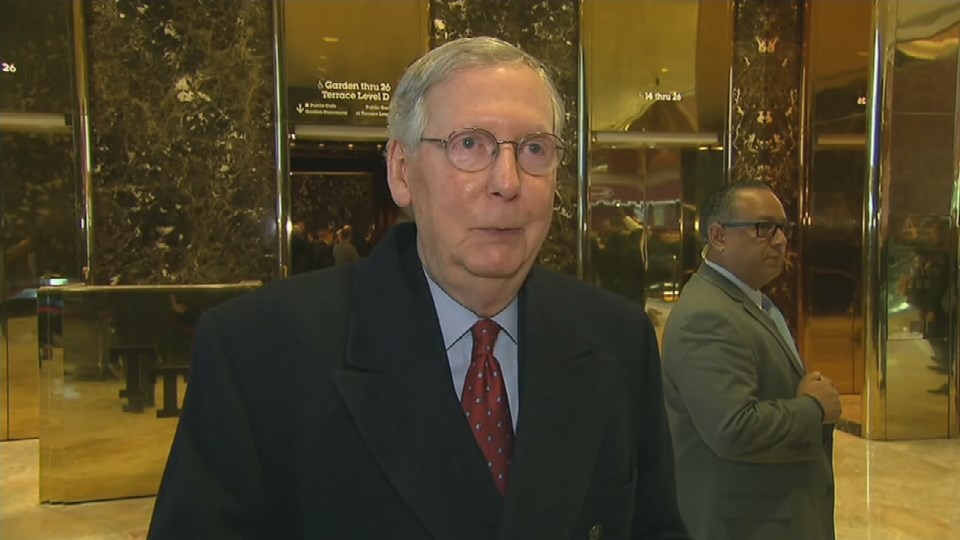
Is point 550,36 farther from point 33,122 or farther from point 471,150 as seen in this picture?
point 471,150

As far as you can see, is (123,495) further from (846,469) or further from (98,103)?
(846,469)

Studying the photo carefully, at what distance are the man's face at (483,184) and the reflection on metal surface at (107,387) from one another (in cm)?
378

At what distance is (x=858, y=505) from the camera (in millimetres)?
4574

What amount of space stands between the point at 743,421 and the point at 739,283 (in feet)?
1.55

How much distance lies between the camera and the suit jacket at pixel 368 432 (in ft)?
3.68

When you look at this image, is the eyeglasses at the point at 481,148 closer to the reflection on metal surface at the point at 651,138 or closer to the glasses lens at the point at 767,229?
the glasses lens at the point at 767,229

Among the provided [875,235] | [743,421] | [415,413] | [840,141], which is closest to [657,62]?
[840,141]

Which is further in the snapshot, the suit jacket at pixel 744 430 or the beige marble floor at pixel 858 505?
the beige marble floor at pixel 858 505

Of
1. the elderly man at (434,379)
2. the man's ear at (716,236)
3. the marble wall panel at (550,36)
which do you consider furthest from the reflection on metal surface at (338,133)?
the elderly man at (434,379)

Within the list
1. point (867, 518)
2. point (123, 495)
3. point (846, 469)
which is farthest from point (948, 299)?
point (123, 495)

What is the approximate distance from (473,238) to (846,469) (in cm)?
493

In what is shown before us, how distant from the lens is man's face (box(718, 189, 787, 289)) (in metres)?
2.48

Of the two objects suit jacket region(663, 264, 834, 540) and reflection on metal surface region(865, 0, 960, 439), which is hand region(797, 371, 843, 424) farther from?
reflection on metal surface region(865, 0, 960, 439)

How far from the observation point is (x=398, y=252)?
1347 mm
